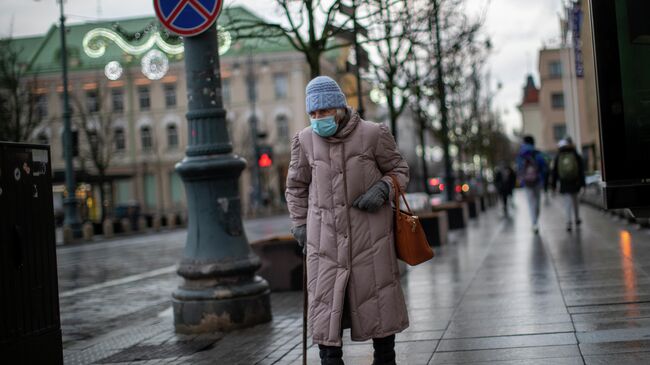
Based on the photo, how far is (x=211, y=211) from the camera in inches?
347

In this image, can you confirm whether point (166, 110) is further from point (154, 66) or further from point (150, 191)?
point (154, 66)

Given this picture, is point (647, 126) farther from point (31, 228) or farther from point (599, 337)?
point (31, 228)

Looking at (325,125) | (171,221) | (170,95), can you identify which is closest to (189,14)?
(325,125)

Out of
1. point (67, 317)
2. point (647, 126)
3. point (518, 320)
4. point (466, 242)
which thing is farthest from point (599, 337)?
point (466, 242)

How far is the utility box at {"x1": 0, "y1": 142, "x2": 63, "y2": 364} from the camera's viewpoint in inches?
222

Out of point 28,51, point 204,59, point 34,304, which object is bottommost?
point 34,304

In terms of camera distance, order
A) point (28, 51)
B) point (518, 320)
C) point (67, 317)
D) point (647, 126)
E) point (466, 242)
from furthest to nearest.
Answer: point (28, 51)
point (466, 242)
point (67, 317)
point (518, 320)
point (647, 126)

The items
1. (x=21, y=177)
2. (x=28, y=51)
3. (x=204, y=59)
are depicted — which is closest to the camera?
(x=21, y=177)

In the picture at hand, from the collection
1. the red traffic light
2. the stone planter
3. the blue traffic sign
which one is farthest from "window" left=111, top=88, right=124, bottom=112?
the blue traffic sign

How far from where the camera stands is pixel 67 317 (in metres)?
11.5

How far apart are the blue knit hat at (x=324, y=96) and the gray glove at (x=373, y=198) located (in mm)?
526

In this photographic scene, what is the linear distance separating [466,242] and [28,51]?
65127 mm

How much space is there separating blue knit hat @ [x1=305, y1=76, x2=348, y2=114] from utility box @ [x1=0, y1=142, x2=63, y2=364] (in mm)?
1852

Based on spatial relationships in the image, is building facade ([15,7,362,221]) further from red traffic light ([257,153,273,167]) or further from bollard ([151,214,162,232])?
red traffic light ([257,153,273,167])
